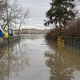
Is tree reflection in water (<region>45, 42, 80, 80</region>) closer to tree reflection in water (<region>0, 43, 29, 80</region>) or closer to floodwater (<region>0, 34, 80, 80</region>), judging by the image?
floodwater (<region>0, 34, 80, 80</region>)

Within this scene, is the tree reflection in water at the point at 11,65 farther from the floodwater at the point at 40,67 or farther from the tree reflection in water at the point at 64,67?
the tree reflection in water at the point at 64,67

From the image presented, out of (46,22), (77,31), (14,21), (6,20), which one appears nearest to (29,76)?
(77,31)

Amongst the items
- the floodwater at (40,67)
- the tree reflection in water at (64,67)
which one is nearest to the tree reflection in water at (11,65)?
the floodwater at (40,67)

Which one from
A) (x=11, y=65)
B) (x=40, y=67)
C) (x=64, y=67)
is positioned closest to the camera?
(x=64, y=67)

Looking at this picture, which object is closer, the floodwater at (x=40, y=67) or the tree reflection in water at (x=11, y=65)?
the floodwater at (x=40, y=67)

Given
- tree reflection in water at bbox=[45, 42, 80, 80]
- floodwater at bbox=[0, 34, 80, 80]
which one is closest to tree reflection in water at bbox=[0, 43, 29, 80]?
floodwater at bbox=[0, 34, 80, 80]

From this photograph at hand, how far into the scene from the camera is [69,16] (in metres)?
68.9

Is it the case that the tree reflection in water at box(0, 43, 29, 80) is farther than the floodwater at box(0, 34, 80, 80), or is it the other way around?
the tree reflection in water at box(0, 43, 29, 80)

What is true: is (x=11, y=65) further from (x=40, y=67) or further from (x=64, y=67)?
(x=64, y=67)

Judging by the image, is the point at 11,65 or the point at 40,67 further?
the point at 11,65

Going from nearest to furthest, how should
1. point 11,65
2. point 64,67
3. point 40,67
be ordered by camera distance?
point 64,67
point 40,67
point 11,65

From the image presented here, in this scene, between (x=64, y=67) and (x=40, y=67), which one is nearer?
(x=64, y=67)

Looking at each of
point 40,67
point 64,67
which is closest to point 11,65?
point 40,67

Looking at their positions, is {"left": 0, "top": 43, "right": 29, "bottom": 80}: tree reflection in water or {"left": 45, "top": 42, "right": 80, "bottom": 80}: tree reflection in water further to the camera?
{"left": 0, "top": 43, "right": 29, "bottom": 80}: tree reflection in water
